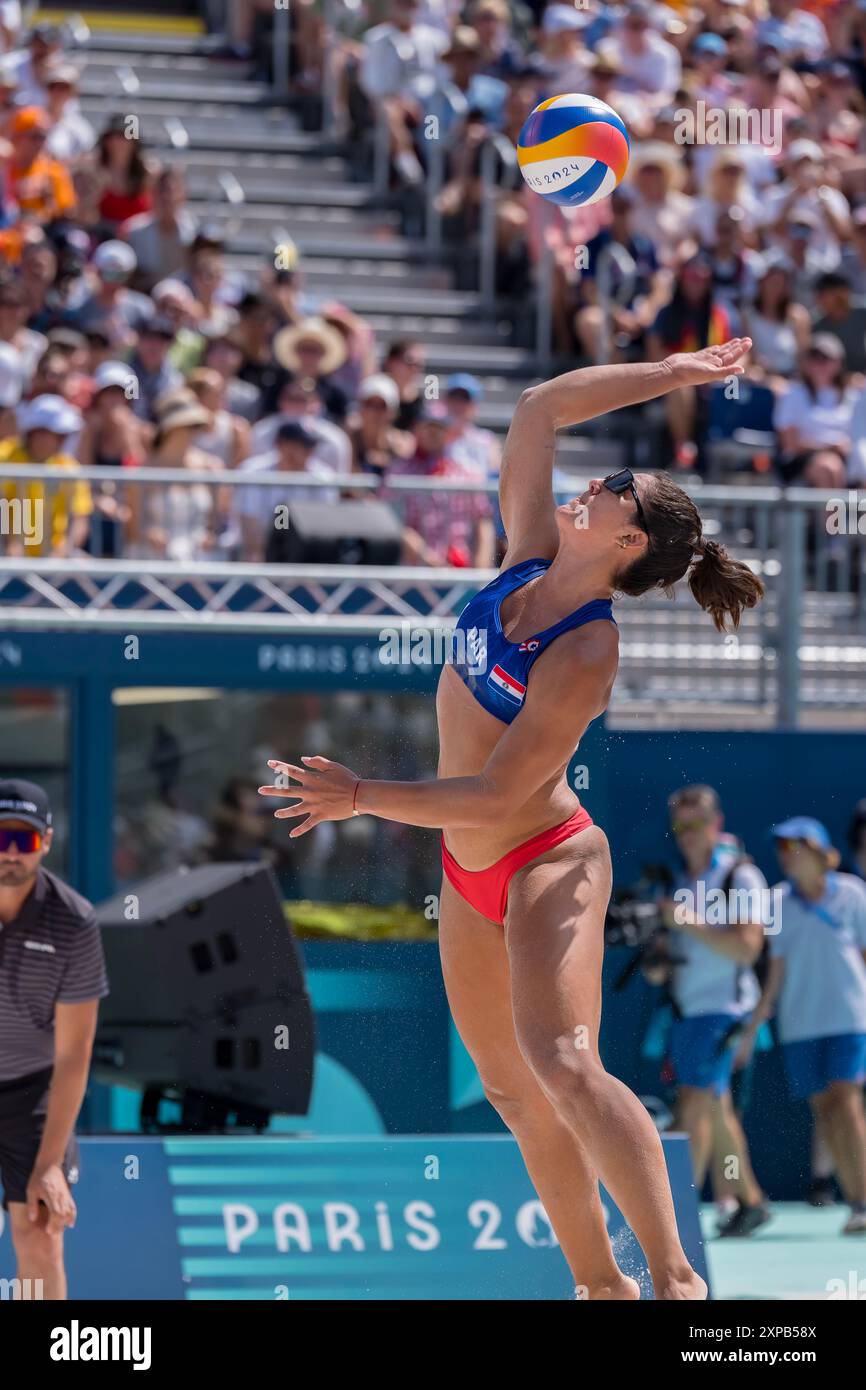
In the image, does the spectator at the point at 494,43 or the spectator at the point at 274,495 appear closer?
the spectator at the point at 274,495

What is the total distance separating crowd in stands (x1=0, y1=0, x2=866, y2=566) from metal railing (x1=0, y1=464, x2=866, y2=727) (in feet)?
0.75

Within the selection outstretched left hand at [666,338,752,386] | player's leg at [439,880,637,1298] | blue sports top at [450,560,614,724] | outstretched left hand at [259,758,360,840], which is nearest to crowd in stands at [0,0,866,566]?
outstretched left hand at [666,338,752,386]

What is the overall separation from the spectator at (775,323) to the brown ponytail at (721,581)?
6894mm

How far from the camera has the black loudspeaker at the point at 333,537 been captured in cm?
870

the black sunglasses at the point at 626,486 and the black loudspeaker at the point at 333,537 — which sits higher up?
the black loudspeaker at the point at 333,537

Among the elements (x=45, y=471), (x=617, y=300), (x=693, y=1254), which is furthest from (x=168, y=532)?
(x=693, y=1254)

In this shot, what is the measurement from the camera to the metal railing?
334 inches

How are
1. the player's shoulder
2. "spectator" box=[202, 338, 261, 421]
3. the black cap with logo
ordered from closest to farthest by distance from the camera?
the black cap with logo → the player's shoulder → "spectator" box=[202, 338, 261, 421]

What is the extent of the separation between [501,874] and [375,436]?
576cm

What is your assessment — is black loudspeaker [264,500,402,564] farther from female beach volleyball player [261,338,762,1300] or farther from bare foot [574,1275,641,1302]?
bare foot [574,1275,641,1302]

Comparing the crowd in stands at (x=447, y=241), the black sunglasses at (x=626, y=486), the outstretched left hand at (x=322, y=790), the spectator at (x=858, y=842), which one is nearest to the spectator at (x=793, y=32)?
the crowd in stands at (x=447, y=241)

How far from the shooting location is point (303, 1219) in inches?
241

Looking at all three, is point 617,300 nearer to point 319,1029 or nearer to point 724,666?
point 724,666

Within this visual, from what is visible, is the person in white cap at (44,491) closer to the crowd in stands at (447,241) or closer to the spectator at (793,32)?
the crowd in stands at (447,241)
